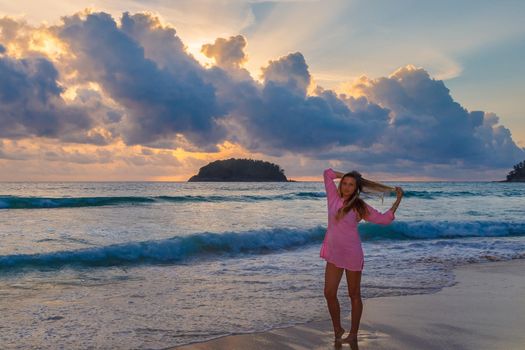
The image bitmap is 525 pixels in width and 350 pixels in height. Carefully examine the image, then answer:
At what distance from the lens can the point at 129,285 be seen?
976cm

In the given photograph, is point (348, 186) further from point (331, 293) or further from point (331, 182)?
point (331, 293)

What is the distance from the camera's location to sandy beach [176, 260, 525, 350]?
19.6 ft

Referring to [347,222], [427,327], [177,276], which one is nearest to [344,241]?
[347,222]

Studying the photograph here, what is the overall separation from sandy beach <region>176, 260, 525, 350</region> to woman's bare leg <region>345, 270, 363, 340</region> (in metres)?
0.18

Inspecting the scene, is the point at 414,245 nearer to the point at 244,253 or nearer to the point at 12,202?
the point at 244,253

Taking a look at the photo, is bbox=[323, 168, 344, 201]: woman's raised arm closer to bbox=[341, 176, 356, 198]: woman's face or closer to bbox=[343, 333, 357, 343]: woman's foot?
bbox=[341, 176, 356, 198]: woman's face

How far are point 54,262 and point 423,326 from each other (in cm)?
898

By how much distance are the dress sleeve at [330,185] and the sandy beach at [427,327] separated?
5.88 ft

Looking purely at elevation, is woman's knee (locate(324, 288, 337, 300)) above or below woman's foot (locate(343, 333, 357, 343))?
above

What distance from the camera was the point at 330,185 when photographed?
5.97 m

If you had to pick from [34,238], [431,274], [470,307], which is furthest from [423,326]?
[34,238]

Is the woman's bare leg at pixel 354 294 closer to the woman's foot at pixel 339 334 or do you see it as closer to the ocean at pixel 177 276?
the woman's foot at pixel 339 334

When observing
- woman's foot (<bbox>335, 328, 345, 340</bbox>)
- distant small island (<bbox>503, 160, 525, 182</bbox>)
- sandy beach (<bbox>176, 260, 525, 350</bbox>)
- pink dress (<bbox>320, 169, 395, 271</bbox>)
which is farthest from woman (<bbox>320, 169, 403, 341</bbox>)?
distant small island (<bbox>503, 160, 525, 182</bbox>)

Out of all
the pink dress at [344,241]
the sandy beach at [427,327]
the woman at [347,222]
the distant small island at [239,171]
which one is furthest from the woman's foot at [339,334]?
the distant small island at [239,171]
